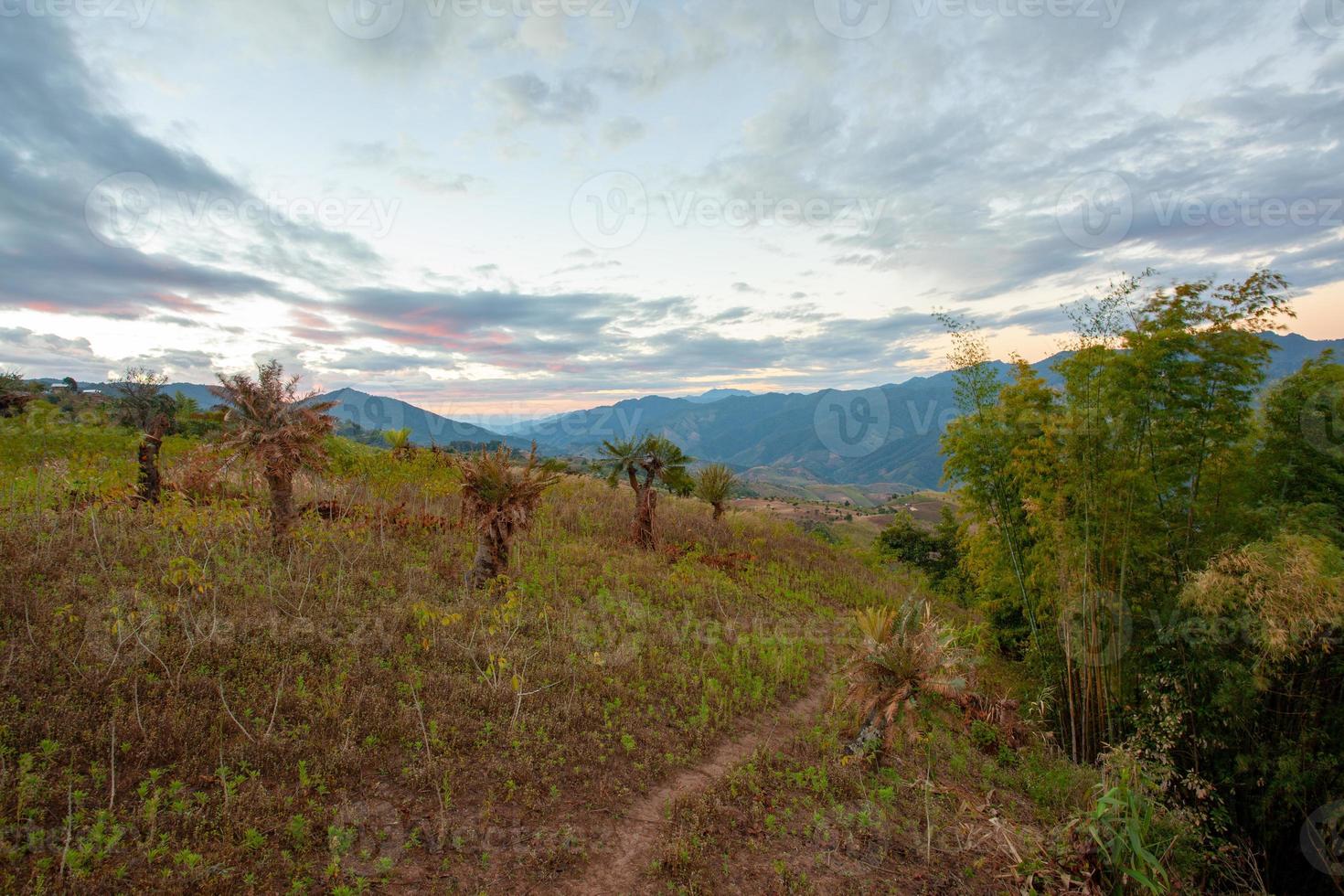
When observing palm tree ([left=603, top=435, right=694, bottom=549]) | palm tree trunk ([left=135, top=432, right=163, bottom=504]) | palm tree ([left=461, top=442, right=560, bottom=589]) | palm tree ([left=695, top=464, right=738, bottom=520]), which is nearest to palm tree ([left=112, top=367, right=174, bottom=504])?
palm tree trunk ([left=135, top=432, right=163, bottom=504])

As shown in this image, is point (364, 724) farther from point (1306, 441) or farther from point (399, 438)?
point (1306, 441)

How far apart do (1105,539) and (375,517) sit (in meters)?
15.0

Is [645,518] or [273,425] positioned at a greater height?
[273,425]

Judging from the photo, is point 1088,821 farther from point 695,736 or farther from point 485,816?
point 485,816

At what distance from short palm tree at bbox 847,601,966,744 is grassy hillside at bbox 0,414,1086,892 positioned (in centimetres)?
68

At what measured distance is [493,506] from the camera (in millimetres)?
10297

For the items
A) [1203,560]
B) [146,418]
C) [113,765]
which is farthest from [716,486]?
[146,418]

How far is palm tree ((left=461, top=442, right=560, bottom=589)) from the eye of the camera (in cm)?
1030

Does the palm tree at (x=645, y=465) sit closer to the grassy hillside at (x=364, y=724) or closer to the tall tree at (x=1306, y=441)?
the grassy hillside at (x=364, y=724)

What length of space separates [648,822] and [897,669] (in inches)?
145

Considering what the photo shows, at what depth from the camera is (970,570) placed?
16.5 metres

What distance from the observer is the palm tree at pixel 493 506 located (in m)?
10.3

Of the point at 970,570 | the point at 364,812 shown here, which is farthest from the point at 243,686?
the point at 970,570

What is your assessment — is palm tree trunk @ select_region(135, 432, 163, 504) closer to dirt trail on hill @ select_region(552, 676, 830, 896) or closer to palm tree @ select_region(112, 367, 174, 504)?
palm tree @ select_region(112, 367, 174, 504)
